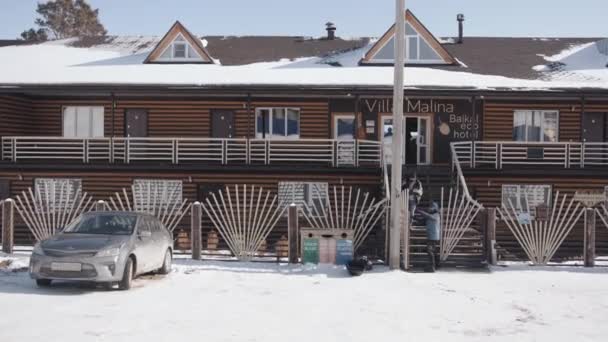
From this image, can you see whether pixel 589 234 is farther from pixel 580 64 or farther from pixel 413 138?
pixel 580 64

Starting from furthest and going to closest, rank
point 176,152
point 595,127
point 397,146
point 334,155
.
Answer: point 595,127 < point 176,152 < point 334,155 < point 397,146

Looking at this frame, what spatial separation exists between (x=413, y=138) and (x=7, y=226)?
14326 millimetres

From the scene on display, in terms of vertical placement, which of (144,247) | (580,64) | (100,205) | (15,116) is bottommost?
(144,247)

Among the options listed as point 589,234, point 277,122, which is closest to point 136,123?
point 277,122

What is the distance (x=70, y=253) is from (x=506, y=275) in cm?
956

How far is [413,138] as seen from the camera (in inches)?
955

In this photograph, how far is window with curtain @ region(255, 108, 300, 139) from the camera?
2422 cm

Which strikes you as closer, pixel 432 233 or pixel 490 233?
pixel 432 233

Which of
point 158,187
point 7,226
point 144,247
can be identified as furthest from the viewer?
point 158,187

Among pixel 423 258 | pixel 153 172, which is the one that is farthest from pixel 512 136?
pixel 153 172

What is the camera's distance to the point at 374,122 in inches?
950

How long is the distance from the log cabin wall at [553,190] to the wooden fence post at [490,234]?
5.80 metres

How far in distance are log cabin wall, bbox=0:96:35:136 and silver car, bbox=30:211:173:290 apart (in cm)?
1189

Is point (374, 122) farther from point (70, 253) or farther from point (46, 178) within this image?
point (70, 253)
